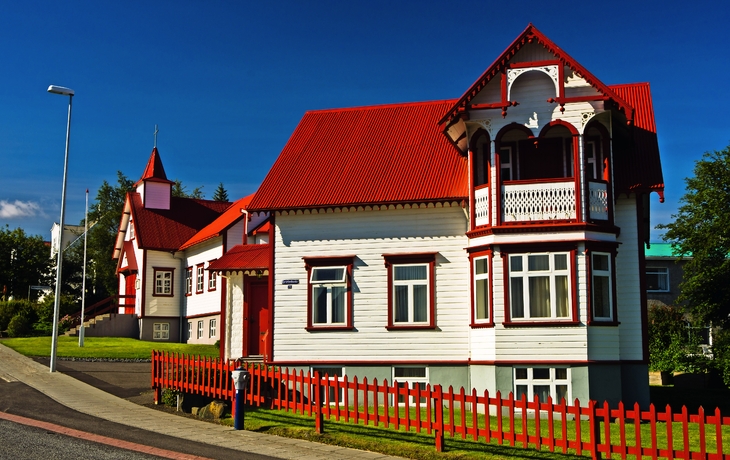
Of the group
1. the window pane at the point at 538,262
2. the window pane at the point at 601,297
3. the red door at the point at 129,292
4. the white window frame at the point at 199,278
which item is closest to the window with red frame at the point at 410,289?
the window pane at the point at 538,262

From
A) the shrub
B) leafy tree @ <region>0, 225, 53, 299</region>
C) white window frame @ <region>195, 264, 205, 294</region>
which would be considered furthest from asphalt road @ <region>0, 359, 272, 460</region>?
leafy tree @ <region>0, 225, 53, 299</region>

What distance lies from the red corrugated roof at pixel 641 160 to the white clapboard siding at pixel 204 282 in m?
21.9

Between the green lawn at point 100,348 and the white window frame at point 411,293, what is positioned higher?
the white window frame at point 411,293

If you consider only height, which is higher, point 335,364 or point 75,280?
point 75,280

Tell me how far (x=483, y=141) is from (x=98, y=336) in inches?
1126

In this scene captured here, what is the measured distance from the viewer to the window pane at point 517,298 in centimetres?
1919

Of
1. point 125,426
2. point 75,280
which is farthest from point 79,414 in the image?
point 75,280

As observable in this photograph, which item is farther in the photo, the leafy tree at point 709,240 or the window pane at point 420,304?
the leafy tree at point 709,240

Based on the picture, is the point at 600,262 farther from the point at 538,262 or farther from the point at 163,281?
the point at 163,281

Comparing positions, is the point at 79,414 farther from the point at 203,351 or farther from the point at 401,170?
the point at 203,351

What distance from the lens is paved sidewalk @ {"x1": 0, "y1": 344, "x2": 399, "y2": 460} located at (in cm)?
1374

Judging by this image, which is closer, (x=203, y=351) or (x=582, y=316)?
(x=582, y=316)

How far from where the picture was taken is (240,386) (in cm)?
1596

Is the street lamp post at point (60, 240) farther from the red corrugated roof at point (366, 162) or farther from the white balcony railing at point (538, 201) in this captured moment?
the white balcony railing at point (538, 201)
